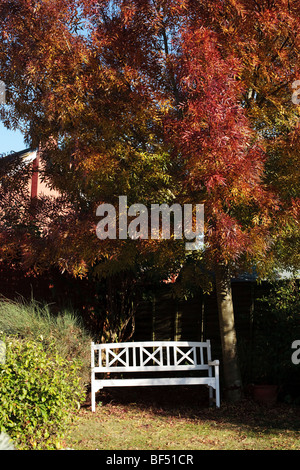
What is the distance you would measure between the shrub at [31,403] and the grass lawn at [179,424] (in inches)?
23.9

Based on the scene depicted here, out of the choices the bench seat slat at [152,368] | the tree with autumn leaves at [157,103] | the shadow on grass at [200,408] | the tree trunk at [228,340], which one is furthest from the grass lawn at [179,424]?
the tree with autumn leaves at [157,103]

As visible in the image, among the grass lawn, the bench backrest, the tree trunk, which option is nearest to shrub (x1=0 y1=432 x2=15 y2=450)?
the grass lawn

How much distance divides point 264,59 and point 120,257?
10.8 ft

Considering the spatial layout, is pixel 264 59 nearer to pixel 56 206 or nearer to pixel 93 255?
pixel 93 255

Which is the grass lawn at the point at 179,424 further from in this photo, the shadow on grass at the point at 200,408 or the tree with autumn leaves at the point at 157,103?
the tree with autumn leaves at the point at 157,103

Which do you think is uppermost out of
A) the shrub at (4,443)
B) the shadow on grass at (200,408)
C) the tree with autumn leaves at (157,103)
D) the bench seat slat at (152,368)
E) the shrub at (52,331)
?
the tree with autumn leaves at (157,103)

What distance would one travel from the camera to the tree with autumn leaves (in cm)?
638

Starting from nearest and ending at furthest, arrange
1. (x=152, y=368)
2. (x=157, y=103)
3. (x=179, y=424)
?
1. (x=179, y=424)
2. (x=157, y=103)
3. (x=152, y=368)

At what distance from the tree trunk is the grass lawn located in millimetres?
257

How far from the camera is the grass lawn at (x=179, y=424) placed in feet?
18.6

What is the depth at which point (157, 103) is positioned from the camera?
6.91 m

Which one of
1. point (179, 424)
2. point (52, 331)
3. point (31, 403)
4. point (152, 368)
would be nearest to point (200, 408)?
point (152, 368)

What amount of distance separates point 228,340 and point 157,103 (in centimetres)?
377

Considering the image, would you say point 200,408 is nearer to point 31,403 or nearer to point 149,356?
point 149,356
